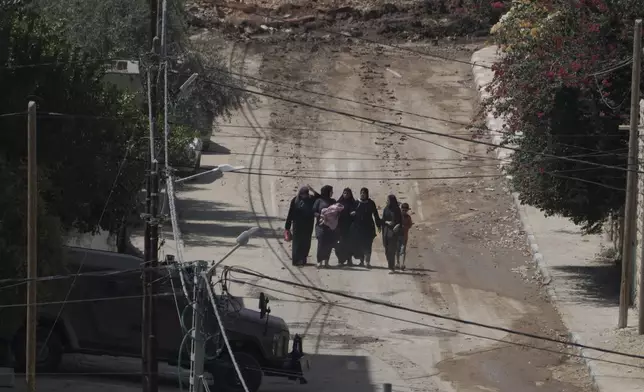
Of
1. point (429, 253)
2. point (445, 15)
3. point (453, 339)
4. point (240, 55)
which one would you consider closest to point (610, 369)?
point (453, 339)

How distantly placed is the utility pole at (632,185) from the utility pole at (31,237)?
988cm

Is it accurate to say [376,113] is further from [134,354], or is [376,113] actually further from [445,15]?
[134,354]

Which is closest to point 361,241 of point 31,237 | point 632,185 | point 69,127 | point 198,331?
point 632,185

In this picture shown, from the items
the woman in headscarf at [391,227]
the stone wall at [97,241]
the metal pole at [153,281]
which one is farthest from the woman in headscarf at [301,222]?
the metal pole at [153,281]

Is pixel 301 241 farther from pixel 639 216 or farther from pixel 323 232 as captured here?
pixel 639 216

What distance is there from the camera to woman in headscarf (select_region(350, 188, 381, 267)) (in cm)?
2545

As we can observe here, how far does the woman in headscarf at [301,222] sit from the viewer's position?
83.7 ft

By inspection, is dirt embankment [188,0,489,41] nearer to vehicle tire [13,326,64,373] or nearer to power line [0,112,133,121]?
power line [0,112,133,121]

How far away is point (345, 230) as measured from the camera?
25578 millimetres

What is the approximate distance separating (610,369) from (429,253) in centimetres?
736

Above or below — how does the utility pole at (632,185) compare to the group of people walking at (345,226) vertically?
above

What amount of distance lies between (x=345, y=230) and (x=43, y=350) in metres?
8.33

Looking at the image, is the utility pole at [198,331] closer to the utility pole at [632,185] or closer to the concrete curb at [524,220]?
the concrete curb at [524,220]

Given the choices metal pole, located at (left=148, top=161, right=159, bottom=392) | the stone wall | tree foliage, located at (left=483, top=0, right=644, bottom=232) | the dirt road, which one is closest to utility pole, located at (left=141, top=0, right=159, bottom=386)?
metal pole, located at (left=148, top=161, right=159, bottom=392)
